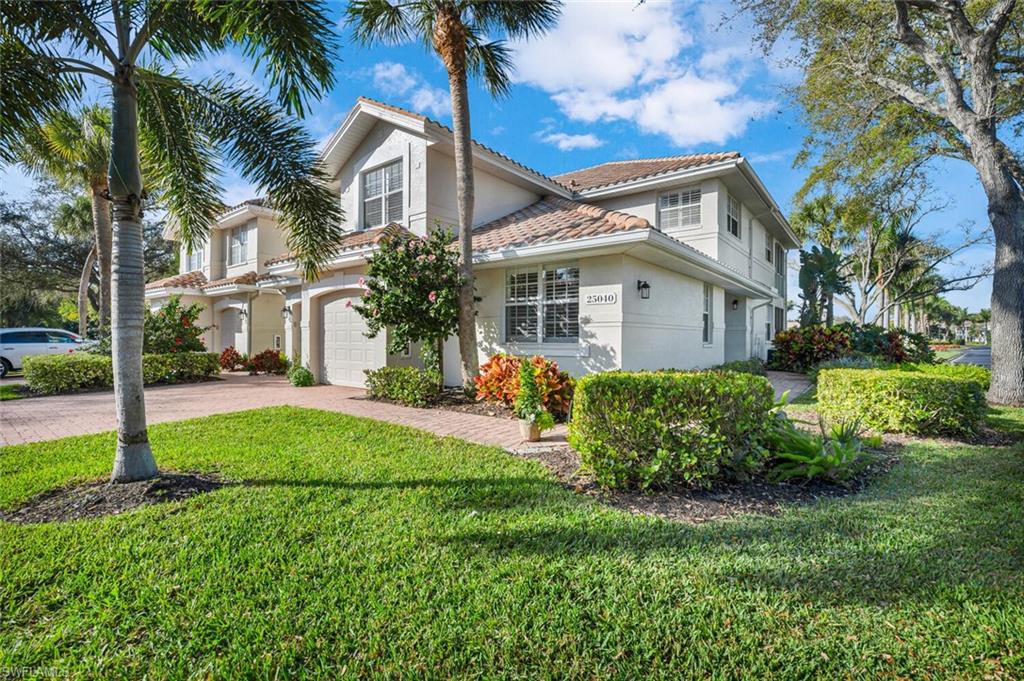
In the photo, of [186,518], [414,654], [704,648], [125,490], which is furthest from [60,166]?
[704,648]

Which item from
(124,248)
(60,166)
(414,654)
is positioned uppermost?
(60,166)

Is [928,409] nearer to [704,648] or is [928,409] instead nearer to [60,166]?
[704,648]

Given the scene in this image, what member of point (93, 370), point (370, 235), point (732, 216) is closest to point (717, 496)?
point (370, 235)

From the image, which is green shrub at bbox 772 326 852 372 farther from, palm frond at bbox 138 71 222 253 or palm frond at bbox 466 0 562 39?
palm frond at bbox 138 71 222 253

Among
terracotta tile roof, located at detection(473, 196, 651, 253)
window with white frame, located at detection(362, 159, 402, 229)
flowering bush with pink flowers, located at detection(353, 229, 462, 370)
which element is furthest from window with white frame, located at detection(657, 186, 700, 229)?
window with white frame, located at detection(362, 159, 402, 229)

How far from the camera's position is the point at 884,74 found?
43.1ft

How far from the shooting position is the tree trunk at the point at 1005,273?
34.1 feet

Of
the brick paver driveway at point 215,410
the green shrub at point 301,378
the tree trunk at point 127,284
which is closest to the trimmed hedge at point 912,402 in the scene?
the brick paver driveway at point 215,410

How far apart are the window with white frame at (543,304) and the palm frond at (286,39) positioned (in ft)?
21.1

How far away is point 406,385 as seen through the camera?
399 inches

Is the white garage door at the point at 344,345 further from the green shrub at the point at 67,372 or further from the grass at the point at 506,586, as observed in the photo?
the grass at the point at 506,586

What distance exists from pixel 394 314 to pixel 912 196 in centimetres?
2643

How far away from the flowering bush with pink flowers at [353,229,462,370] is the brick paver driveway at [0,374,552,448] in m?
1.85

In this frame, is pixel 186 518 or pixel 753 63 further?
pixel 753 63
